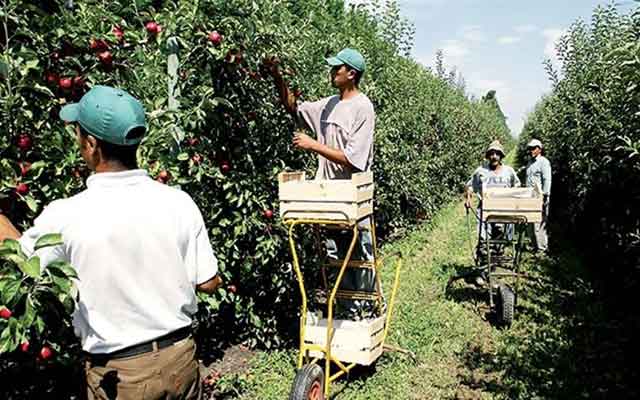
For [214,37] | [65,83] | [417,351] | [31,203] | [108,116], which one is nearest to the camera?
[108,116]

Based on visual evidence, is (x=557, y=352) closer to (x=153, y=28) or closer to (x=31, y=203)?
(x=153, y=28)

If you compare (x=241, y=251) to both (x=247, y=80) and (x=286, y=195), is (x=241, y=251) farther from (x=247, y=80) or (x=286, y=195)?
(x=247, y=80)

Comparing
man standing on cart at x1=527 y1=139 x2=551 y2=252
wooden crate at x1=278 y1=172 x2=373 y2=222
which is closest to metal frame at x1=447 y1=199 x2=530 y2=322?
man standing on cart at x1=527 y1=139 x2=551 y2=252

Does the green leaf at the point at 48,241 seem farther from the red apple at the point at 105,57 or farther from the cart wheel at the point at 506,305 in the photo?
the cart wheel at the point at 506,305

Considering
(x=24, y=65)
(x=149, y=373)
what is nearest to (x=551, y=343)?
(x=149, y=373)

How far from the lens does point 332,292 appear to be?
4020 millimetres

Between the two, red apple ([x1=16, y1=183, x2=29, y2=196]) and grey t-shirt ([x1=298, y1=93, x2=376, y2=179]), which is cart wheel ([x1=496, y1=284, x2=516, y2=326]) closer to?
grey t-shirt ([x1=298, y1=93, x2=376, y2=179])

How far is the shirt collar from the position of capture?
2066mm

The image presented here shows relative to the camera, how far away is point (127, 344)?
82.8 inches

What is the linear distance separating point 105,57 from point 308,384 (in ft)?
7.63

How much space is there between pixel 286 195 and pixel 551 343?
3.34 m

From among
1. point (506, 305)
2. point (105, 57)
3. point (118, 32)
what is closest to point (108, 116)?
point (105, 57)

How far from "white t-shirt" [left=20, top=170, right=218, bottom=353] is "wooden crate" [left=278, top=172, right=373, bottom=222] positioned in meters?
1.64

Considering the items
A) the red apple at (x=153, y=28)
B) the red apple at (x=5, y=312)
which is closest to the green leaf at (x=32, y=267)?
the red apple at (x=5, y=312)
